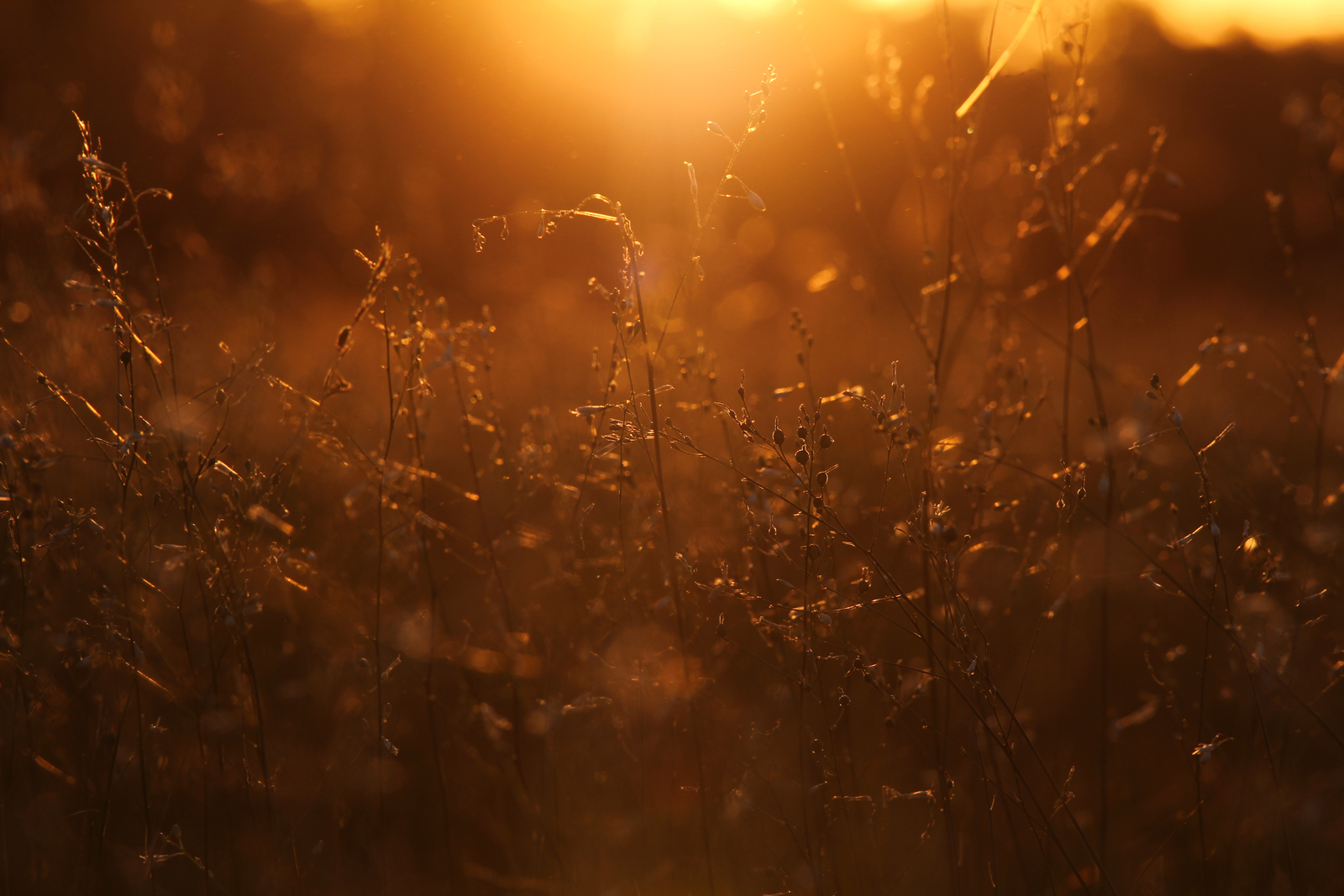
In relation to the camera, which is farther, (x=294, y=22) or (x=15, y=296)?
(x=294, y=22)

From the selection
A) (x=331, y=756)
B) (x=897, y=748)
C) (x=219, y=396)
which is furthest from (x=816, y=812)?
(x=219, y=396)

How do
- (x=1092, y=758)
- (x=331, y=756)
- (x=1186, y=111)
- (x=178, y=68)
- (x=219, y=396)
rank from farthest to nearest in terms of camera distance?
(x=1186, y=111) → (x=178, y=68) → (x=1092, y=758) → (x=331, y=756) → (x=219, y=396)

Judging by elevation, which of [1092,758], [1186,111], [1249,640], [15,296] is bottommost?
[1092,758]

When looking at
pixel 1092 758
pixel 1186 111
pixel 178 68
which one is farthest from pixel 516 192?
pixel 1186 111

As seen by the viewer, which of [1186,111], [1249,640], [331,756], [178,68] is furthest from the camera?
[1186,111]

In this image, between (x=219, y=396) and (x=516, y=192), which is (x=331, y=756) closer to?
(x=219, y=396)

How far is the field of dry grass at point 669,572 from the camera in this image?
1361mm

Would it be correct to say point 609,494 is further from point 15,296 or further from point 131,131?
point 131,131

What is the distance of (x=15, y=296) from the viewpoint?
2402 millimetres

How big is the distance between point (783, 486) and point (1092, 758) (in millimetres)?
935

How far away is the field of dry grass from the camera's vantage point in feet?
4.47

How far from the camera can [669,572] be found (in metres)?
1.38

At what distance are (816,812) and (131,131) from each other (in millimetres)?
2784

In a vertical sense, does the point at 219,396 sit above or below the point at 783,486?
above
